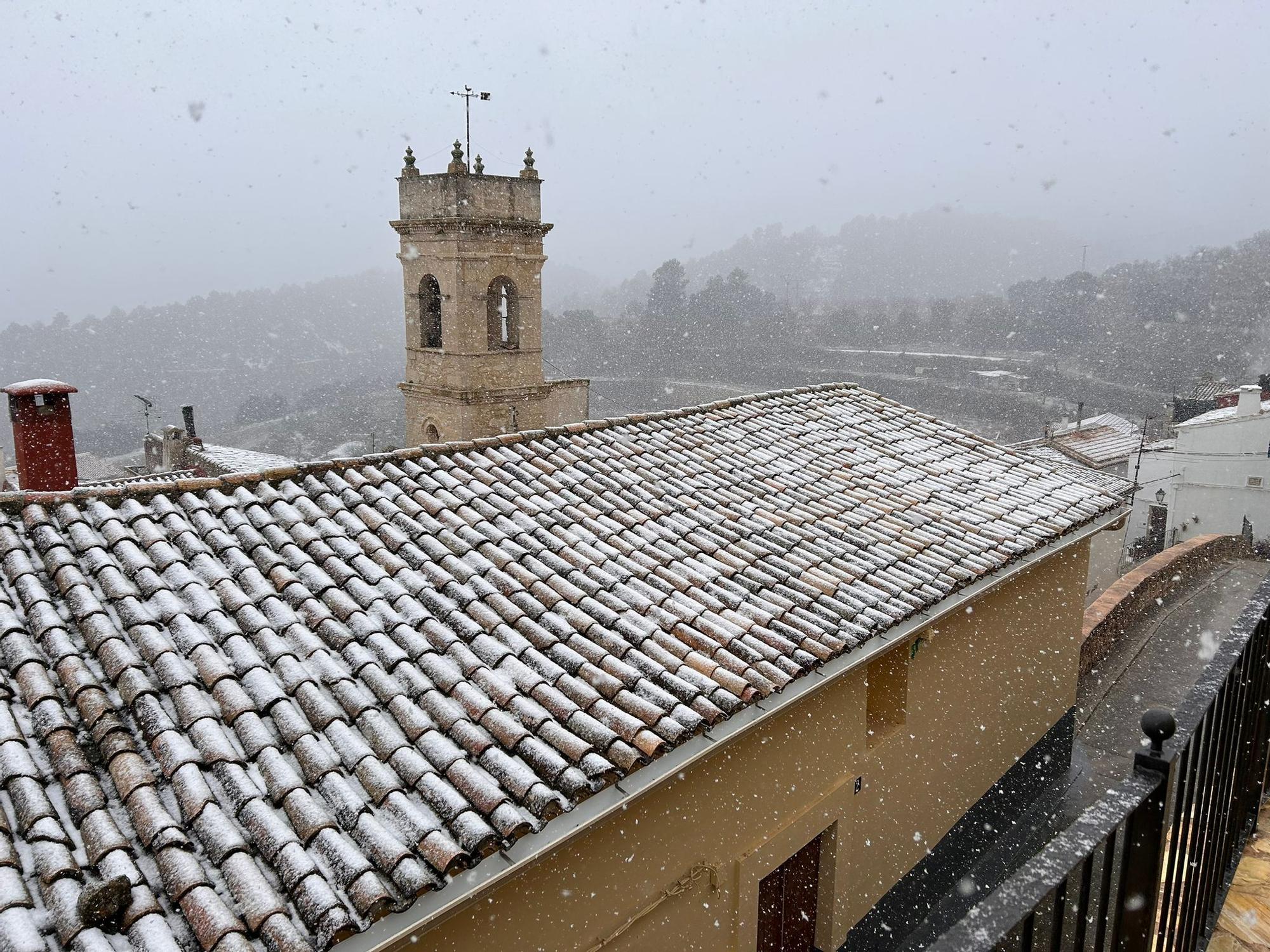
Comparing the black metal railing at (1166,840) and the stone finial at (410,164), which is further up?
the stone finial at (410,164)

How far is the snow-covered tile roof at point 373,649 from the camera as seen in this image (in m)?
2.83

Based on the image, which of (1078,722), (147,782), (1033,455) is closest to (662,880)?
(147,782)

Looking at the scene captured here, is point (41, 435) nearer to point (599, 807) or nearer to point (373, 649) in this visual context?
point (373, 649)

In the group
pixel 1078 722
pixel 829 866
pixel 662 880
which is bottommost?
pixel 1078 722

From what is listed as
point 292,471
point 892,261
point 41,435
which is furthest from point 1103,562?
point 892,261

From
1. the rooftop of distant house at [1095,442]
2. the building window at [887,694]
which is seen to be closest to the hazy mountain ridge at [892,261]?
the rooftop of distant house at [1095,442]

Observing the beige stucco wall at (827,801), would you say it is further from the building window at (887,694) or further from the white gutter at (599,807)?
the white gutter at (599,807)

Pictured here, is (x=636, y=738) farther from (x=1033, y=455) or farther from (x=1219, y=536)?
(x=1219, y=536)

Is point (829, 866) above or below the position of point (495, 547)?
below

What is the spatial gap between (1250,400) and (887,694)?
21.7 m

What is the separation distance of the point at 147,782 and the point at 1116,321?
214ft

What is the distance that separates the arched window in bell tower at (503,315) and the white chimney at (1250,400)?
19.0 meters

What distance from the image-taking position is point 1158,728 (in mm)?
1866

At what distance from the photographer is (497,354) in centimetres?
1780
